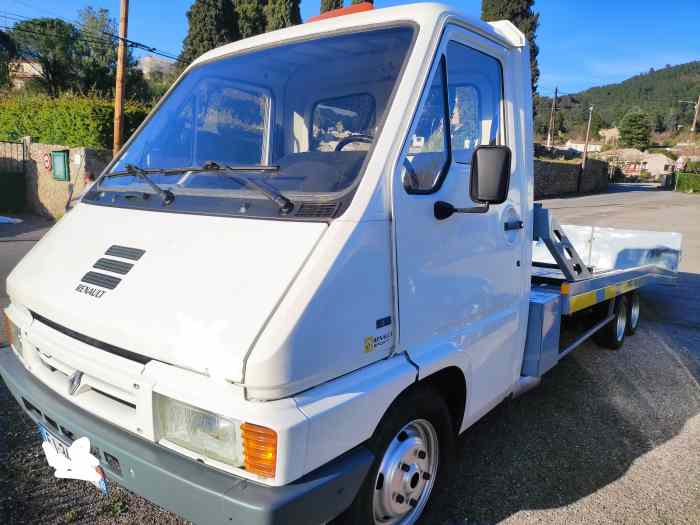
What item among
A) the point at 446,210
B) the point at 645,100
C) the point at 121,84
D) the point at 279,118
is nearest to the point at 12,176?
the point at 121,84

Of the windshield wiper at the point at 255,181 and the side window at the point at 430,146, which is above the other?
the side window at the point at 430,146

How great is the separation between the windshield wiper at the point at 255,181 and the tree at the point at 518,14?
36.3 metres

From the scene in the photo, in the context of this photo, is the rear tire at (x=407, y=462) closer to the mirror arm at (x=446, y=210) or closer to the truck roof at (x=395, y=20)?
the mirror arm at (x=446, y=210)

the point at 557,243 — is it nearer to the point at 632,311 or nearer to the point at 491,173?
the point at 491,173

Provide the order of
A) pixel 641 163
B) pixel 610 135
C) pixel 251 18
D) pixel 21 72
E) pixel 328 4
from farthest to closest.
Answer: pixel 610 135 < pixel 641 163 < pixel 21 72 < pixel 251 18 < pixel 328 4

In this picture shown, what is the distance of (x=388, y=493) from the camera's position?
2309 mm

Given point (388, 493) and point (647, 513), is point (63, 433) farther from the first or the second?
point (647, 513)

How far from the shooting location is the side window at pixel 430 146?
231cm

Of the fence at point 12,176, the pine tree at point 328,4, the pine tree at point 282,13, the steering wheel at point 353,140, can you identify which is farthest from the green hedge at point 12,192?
the pine tree at point 328,4

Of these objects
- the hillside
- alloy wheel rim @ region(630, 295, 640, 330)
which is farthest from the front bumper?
the hillside

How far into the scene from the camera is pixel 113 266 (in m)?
2.26

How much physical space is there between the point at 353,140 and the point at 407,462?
5.02ft

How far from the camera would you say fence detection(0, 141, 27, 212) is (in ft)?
49.2

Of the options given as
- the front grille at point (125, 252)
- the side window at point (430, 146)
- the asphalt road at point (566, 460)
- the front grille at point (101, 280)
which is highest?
the side window at point (430, 146)
